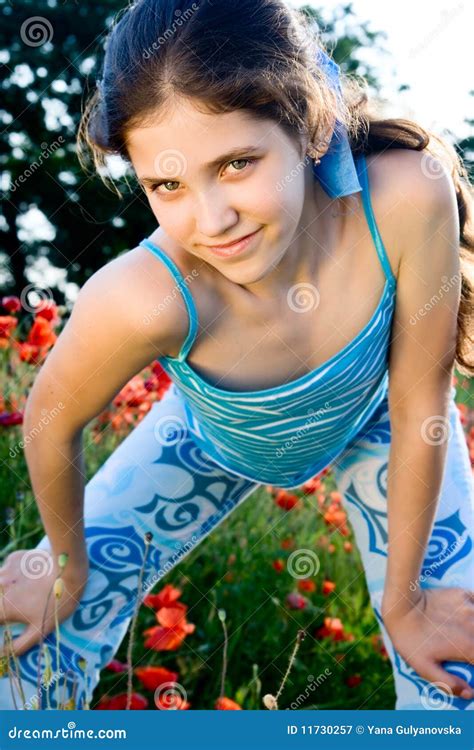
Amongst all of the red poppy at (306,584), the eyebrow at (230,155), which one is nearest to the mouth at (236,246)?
the eyebrow at (230,155)

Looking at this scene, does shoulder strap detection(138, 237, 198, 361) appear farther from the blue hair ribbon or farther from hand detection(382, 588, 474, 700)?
hand detection(382, 588, 474, 700)

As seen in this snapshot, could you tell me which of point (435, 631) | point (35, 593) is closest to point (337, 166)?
point (435, 631)

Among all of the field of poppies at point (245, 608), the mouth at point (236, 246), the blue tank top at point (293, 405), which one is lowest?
the field of poppies at point (245, 608)

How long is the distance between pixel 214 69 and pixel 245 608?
4.61 feet

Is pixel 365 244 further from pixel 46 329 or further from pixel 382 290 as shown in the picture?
pixel 46 329

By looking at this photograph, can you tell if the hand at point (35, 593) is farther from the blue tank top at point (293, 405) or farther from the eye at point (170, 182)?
the eye at point (170, 182)

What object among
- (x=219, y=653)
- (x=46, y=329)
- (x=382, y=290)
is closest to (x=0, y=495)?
(x=46, y=329)

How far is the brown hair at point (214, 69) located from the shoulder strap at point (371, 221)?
73 millimetres

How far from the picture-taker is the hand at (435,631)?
155cm

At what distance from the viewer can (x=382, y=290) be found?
1525mm

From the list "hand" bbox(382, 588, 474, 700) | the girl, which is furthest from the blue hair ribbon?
"hand" bbox(382, 588, 474, 700)

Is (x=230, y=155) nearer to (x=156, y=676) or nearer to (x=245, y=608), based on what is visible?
(x=156, y=676)

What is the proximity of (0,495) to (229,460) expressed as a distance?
2.99 feet

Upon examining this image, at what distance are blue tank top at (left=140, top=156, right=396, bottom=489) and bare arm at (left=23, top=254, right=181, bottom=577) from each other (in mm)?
65
